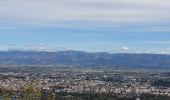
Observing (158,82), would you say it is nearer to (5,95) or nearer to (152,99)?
(152,99)

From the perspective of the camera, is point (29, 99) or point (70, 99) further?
point (70, 99)

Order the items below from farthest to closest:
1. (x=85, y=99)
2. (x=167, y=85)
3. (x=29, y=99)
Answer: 1. (x=167, y=85)
2. (x=85, y=99)
3. (x=29, y=99)

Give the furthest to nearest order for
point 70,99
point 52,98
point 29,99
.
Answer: point 70,99 → point 52,98 → point 29,99

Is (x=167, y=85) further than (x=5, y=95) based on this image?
Yes

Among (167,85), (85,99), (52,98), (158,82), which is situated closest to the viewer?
(52,98)

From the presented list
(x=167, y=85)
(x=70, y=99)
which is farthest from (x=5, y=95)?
(x=167, y=85)

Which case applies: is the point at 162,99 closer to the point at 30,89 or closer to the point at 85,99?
the point at 85,99

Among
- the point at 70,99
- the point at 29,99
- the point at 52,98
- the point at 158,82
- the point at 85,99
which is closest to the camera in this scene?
the point at 29,99

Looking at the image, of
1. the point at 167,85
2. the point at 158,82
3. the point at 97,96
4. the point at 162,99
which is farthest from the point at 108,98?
the point at 158,82
